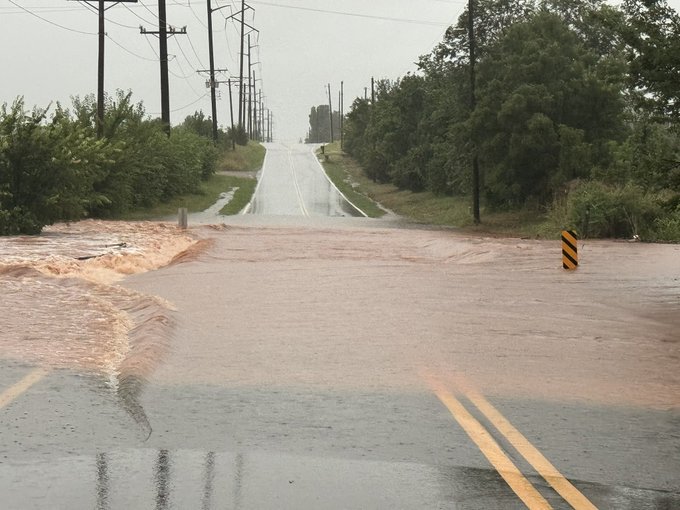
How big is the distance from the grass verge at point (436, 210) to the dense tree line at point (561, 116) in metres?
0.83

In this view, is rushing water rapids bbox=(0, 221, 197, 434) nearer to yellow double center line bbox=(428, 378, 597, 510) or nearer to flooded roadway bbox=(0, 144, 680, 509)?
flooded roadway bbox=(0, 144, 680, 509)

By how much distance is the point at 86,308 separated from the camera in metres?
15.2

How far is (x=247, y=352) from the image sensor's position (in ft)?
38.1

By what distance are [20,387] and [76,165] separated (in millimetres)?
24081

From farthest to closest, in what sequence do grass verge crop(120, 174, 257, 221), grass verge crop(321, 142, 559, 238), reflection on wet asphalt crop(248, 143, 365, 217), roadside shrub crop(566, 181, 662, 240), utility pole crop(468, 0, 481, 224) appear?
reflection on wet asphalt crop(248, 143, 365, 217) → grass verge crop(120, 174, 257, 221) → utility pole crop(468, 0, 481, 224) → grass verge crop(321, 142, 559, 238) → roadside shrub crop(566, 181, 662, 240)

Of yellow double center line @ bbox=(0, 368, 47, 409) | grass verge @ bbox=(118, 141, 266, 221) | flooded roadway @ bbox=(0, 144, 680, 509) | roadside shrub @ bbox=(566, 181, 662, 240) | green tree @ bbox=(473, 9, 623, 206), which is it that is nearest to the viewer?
flooded roadway @ bbox=(0, 144, 680, 509)

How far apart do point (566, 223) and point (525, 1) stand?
24020mm

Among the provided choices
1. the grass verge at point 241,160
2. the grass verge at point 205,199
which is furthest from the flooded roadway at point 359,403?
the grass verge at point 241,160

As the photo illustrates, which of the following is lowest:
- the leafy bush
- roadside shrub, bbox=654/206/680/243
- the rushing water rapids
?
the rushing water rapids

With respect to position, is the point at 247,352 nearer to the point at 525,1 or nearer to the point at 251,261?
the point at 251,261

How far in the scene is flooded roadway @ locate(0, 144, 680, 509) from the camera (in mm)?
6035

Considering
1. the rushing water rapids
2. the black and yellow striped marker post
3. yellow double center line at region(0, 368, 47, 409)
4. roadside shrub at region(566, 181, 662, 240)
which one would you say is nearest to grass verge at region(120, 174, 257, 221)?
the rushing water rapids

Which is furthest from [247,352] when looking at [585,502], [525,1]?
[525,1]

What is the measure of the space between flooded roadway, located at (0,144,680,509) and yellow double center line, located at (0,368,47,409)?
0.16ft
